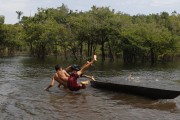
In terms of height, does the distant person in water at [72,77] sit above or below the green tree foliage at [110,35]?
below


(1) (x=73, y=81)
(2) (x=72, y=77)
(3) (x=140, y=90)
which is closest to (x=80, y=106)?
(1) (x=73, y=81)

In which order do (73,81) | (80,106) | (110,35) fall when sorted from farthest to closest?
(110,35) < (73,81) < (80,106)

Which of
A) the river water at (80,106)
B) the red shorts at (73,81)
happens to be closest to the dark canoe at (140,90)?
the river water at (80,106)

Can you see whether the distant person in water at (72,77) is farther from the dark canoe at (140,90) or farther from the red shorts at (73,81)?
the dark canoe at (140,90)

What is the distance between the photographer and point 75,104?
1667cm

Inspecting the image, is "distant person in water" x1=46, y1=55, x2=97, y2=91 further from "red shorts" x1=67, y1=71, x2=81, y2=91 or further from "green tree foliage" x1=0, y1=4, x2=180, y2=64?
"green tree foliage" x1=0, y1=4, x2=180, y2=64

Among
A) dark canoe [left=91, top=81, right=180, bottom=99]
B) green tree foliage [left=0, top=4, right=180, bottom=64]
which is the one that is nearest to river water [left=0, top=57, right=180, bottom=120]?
dark canoe [left=91, top=81, right=180, bottom=99]

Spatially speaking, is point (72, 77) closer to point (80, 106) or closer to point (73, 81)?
point (73, 81)

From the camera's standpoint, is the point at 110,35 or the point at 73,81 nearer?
the point at 73,81

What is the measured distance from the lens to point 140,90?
727 inches

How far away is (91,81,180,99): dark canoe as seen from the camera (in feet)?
54.7

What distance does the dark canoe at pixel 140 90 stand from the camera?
1667cm

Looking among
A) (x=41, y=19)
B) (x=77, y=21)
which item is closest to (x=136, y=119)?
(x=77, y=21)

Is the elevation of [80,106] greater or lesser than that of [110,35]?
lesser
